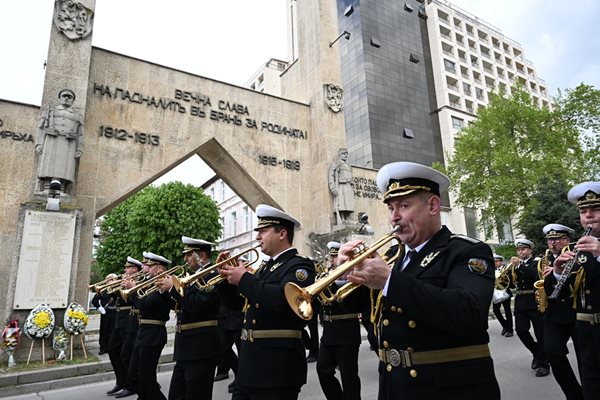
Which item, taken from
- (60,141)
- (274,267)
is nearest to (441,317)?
(274,267)

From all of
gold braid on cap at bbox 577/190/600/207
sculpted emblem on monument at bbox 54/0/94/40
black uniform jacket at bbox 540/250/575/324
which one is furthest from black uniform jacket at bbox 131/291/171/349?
sculpted emblem on monument at bbox 54/0/94/40

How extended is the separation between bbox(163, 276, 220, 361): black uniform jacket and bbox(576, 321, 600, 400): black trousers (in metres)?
4.01

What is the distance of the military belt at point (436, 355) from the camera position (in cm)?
225

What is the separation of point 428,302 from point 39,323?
965 centimetres

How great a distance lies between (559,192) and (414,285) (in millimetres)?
23241

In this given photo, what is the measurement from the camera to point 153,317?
18.4 ft

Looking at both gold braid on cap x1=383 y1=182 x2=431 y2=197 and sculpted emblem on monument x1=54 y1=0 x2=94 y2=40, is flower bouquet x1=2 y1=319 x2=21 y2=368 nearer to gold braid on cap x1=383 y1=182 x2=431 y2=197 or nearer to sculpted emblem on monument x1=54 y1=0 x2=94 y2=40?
sculpted emblem on monument x1=54 y1=0 x2=94 y2=40

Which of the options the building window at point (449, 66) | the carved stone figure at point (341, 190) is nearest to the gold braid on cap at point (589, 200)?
the carved stone figure at point (341, 190)

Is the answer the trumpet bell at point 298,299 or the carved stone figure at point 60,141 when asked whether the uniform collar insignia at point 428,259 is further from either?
the carved stone figure at point 60,141

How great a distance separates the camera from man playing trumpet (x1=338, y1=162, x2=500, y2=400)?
204 centimetres

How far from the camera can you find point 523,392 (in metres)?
6.09

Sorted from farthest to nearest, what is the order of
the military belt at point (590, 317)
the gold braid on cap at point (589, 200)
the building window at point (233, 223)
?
1. the building window at point (233, 223)
2. the gold braid on cap at point (589, 200)
3. the military belt at point (590, 317)

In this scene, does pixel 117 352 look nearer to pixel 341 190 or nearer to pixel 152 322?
pixel 152 322

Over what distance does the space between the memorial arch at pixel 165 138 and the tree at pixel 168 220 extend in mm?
14378
